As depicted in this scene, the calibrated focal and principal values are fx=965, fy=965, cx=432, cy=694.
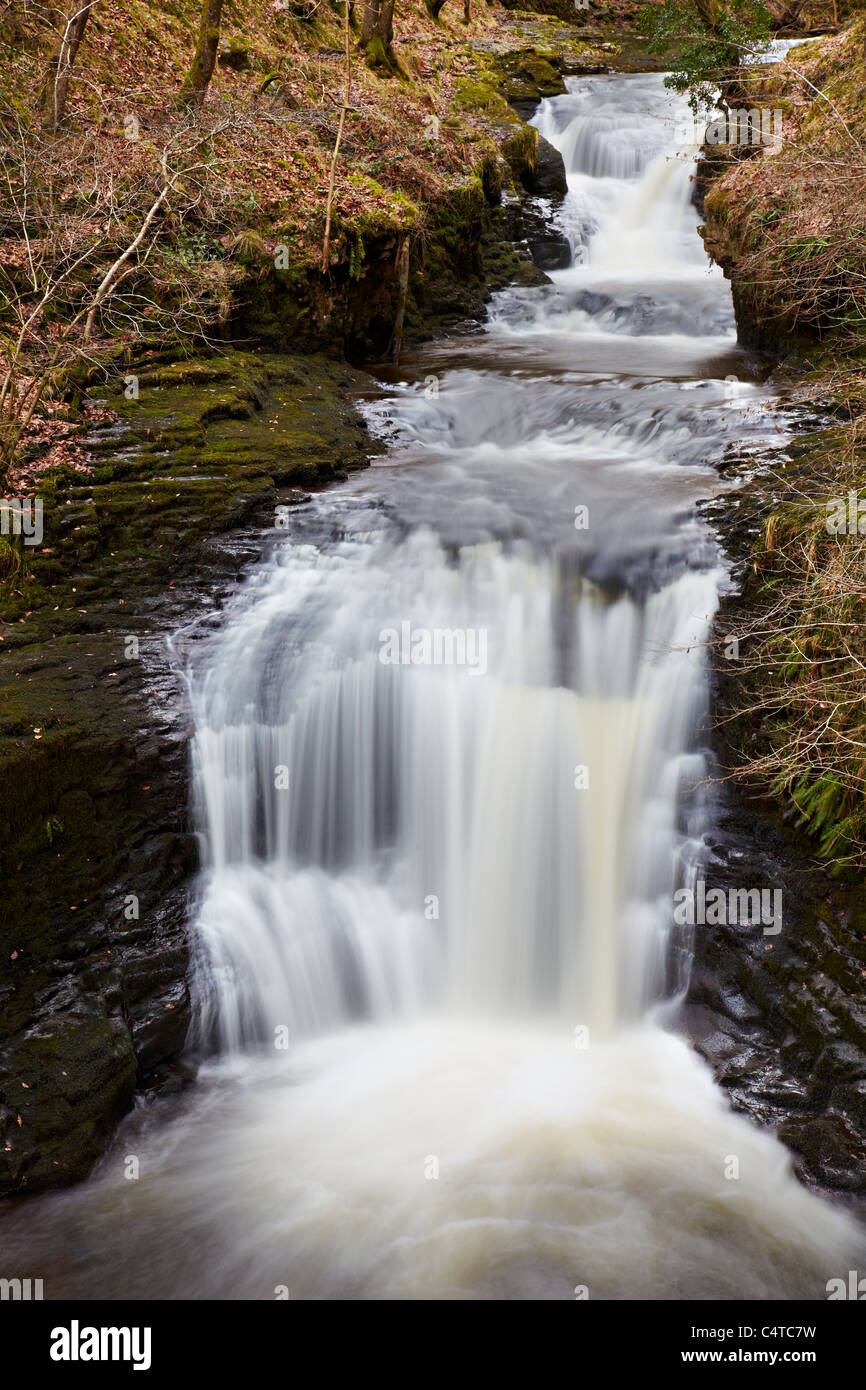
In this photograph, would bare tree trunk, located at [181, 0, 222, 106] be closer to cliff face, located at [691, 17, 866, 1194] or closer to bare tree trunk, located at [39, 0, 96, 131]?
bare tree trunk, located at [39, 0, 96, 131]

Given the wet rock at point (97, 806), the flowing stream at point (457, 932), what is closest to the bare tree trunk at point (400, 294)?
the flowing stream at point (457, 932)

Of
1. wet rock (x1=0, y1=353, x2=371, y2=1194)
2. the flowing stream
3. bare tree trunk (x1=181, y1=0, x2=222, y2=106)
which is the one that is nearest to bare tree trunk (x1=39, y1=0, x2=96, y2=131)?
bare tree trunk (x1=181, y1=0, x2=222, y2=106)

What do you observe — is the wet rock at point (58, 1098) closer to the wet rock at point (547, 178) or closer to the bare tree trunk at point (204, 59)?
the bare tree trunk at point (204, 59)

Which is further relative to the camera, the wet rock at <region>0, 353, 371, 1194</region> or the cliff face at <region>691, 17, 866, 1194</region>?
the cliff face at <region>691, 17, 866, 1194</region>

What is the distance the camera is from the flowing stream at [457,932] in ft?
14.6

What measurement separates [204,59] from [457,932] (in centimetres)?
1174

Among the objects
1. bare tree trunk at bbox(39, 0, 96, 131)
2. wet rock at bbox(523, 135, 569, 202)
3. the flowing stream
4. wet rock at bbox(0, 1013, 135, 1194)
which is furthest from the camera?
wet rock at bbox(523, 135, 569, 202)

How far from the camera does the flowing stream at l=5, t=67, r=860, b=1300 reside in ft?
14.6

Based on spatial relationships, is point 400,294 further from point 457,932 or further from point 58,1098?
point 58,1098

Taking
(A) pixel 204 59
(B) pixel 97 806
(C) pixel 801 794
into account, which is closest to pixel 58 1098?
(B) pixel 97 806

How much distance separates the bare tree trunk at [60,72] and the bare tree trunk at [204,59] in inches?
61.4

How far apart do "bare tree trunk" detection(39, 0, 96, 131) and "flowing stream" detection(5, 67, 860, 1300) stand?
5206 mm
